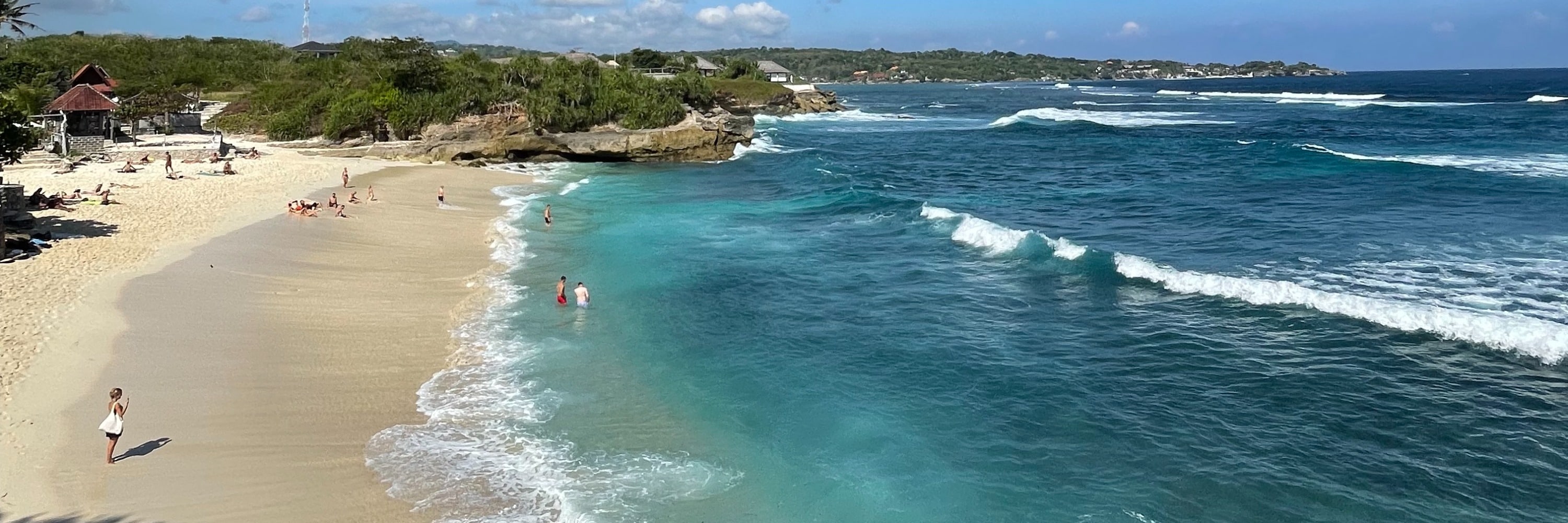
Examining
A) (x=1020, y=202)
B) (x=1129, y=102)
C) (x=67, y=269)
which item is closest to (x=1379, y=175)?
(x=1020, y=202)

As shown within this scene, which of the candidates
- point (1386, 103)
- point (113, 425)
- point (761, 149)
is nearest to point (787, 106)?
point (761, 149)

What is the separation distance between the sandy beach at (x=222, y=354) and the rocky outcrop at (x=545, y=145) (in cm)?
1877

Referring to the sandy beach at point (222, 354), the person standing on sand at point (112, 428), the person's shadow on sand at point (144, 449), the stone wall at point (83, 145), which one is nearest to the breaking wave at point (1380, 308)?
the sandy beach at point (222, 354)

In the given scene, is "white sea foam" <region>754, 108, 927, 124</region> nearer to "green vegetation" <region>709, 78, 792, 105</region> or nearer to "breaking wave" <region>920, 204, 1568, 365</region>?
"green vegetation" <region>709, 78, 792, 105</region>

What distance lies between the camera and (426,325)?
17984 mm

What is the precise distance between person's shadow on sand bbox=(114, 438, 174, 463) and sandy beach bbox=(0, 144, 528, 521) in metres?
0.04

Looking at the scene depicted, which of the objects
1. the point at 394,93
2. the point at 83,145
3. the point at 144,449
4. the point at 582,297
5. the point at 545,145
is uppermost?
the point at 394,93

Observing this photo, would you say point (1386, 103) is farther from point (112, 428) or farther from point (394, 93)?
point (112, 428)

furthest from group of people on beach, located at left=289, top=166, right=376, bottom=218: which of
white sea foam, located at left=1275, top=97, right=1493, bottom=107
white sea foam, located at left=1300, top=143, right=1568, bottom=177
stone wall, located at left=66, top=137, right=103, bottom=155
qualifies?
white sea foam, located at left=1275, top=97, right=1493, bottom=107

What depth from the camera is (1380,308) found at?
1802 cm

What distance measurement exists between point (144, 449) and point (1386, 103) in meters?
110

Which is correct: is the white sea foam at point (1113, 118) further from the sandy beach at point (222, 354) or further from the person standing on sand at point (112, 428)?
the person standing on sand at point (112, 428)

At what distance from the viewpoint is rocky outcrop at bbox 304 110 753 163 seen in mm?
47344

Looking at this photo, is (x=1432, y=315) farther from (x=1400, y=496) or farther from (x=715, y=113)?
(x=715, y=113)
